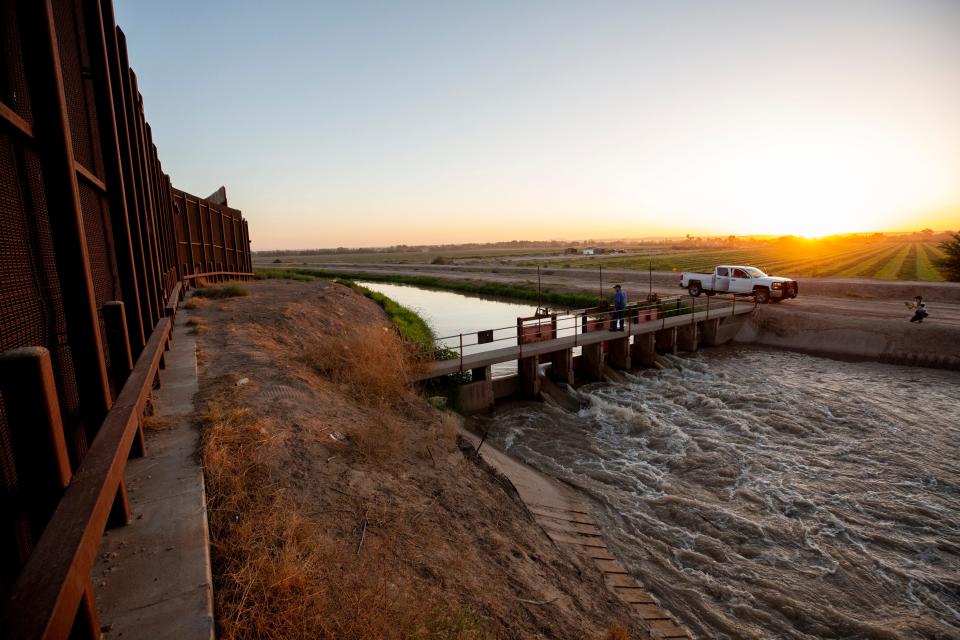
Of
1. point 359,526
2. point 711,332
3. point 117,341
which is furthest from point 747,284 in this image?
point 117,341

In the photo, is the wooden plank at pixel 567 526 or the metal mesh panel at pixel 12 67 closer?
the metal mesh panel at pixel 12 67

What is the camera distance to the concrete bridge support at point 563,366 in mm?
19172

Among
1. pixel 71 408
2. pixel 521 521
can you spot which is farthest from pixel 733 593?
pixel 71 408

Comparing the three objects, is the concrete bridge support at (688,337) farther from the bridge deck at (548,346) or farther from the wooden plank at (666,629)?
the wooden plank at (666,629)

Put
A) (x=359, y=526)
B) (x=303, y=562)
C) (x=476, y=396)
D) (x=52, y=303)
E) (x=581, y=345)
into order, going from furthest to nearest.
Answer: (x=581, y=345), (x=476, y=396), (x=359, y=526), (x=303, y=562), (x=52, y=303)

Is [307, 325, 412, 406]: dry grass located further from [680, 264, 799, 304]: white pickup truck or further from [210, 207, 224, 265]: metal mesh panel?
[680, 264, 799, 304]: white pickup truck

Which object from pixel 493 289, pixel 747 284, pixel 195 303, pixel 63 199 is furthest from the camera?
pixel 493 289

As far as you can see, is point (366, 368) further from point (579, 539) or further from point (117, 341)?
point (117, 341)

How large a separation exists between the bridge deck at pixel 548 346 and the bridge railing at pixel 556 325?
190 mm

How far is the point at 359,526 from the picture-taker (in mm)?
6043

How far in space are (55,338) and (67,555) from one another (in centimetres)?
189

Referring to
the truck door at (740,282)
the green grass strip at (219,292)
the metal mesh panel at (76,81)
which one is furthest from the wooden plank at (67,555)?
the truck door at (740,282)

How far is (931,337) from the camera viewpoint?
72.1 feet

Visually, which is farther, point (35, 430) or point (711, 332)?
point (711, 332)
